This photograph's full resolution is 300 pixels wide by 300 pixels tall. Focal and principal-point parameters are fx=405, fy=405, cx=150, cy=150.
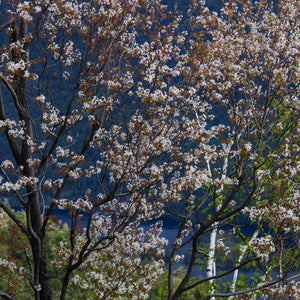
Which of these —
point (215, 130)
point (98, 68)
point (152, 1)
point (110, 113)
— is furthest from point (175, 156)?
point (152, 1)

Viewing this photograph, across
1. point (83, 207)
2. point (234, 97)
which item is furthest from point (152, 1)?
point (83, 207)

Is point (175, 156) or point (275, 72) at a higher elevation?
point (275, 72)

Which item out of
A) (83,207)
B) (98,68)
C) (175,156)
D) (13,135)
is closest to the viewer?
(13,135)

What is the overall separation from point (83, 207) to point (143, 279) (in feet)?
7.97

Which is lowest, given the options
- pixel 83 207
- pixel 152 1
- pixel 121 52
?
pixel 83 207

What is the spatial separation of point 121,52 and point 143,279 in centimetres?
435

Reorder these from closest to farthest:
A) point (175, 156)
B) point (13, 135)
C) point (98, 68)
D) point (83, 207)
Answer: point (13, 135)
point (83, 207)
point (98, 68)
point (175, 156)

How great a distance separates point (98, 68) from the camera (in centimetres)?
683

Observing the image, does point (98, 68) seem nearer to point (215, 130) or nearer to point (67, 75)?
point (67, 75)

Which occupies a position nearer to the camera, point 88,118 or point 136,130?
point 88,118

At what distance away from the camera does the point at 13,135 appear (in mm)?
5918

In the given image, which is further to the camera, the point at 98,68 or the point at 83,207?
the point at 98,68

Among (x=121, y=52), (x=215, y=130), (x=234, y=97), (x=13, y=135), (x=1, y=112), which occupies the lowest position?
(x=13, y=135)

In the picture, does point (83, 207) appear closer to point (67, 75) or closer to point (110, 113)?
point (110, 113)
